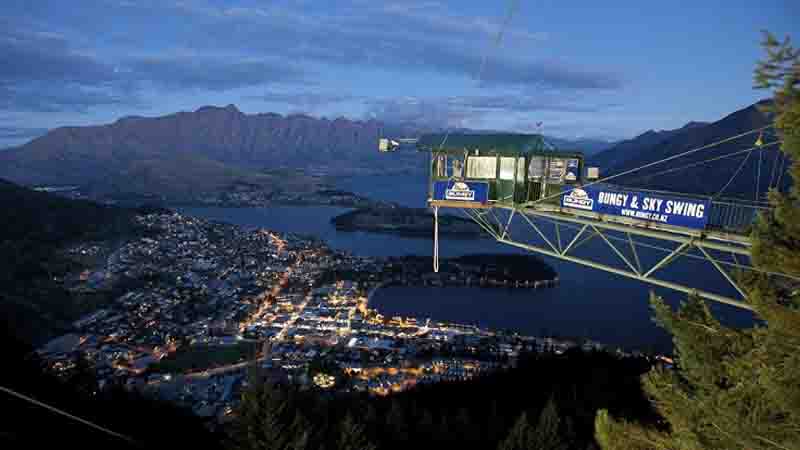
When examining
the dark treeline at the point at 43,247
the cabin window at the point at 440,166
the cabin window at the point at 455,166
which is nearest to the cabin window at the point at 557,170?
the cabin window at the point at 455,166

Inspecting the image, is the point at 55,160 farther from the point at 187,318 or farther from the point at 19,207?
the point at 187,318

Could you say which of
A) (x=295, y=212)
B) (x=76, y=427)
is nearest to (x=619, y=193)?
(x=76, y=427)

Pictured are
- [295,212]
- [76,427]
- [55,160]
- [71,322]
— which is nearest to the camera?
[76,427]

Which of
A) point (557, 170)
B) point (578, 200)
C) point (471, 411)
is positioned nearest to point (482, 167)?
point (557, 170)

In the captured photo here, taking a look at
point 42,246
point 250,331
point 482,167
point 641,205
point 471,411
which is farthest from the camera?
point 42,246

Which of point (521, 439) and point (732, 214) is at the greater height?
point (732, 214)

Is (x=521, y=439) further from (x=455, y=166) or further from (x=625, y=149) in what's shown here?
(x=625, y=149)

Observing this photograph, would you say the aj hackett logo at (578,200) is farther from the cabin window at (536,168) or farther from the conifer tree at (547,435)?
the conifer tree at (547,435)
